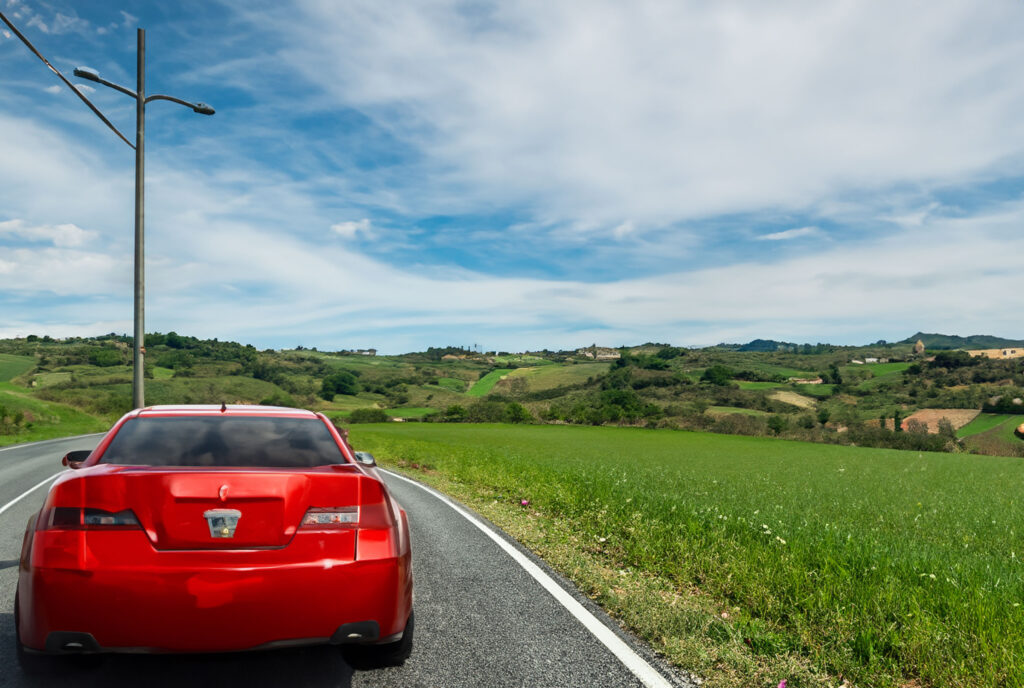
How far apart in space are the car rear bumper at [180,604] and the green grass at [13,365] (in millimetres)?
91332

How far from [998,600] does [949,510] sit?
12.1 m

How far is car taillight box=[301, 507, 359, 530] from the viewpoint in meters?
3.34

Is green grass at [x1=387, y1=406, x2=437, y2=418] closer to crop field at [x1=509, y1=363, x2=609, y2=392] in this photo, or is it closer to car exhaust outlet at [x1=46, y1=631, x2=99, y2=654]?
crop field at [x1=509, y1=363, x2=609, y2=392]

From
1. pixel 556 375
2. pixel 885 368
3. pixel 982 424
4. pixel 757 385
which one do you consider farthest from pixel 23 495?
pixel 885 368

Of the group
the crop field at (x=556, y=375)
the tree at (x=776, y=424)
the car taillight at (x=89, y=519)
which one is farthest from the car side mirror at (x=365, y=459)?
the crop field at (x=556, y=375)

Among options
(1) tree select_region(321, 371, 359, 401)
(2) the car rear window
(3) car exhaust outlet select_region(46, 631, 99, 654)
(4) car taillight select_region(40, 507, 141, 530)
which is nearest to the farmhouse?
(1) tree select_region(321, 371, 359, 401)

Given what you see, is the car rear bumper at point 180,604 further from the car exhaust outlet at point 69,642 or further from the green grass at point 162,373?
the green grass at point 162,373

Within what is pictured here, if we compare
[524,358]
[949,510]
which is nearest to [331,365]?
[524,358]

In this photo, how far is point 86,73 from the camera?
41.3ft

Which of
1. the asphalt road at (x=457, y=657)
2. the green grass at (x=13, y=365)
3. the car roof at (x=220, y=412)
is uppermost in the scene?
the green grass at (x=13, y=365)

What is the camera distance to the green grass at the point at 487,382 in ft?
369

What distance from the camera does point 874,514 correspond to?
44.2ft

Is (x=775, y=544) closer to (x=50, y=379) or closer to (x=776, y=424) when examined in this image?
(x=776, y=424)

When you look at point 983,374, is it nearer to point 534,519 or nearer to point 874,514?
point 874,514
